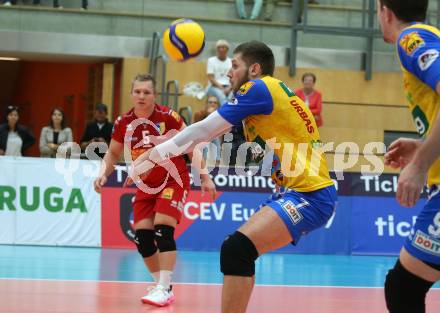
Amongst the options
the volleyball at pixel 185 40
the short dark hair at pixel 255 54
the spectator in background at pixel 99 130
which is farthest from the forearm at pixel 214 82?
the short dark hair at pixel 255 54

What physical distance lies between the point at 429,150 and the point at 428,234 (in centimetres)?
45

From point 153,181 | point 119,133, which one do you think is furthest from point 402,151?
point 119,133

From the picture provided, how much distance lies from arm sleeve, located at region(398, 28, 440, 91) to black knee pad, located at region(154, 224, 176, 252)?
4075mm

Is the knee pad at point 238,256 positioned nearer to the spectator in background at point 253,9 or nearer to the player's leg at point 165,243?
the player's leg at point 165,243

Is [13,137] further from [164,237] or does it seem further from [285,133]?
[285,133]

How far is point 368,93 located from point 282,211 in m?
12.7

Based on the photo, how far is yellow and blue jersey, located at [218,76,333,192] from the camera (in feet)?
16.9

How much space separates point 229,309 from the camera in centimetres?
488

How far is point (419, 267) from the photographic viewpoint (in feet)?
12.4

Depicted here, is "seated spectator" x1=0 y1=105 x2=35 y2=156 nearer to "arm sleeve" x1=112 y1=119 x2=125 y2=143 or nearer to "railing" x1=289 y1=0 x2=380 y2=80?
"railing" x1=289 y1=0 x2=380 y2=80

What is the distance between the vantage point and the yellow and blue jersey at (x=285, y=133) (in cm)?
516

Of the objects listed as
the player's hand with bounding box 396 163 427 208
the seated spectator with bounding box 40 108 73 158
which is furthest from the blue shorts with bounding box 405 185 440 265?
the seated spectator with bounding box 40 108 73 158

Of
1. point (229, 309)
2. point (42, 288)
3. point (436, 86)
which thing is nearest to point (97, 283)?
point (42, 288)

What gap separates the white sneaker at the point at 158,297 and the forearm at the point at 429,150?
4.08 meters
